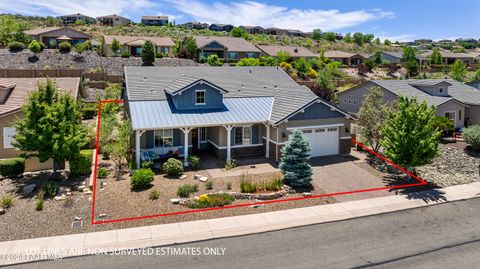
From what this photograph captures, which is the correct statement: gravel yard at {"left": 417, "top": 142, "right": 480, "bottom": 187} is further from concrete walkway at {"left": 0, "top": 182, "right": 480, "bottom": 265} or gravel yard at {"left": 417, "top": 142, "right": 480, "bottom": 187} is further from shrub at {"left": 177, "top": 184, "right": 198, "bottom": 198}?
shrub at {"left": 177, "top": 184, "right": 198, "bottom": 198}

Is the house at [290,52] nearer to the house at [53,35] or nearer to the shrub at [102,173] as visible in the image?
the house at [53,35]

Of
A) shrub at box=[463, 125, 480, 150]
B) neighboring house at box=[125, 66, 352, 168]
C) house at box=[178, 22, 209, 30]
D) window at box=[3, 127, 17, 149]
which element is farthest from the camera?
house at box=[178, 22, 209, 30]

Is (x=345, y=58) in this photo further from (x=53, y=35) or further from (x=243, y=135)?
(x=243, y=135)

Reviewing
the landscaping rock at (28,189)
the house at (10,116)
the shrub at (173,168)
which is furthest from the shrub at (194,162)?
the landscaping rock at (28,189)

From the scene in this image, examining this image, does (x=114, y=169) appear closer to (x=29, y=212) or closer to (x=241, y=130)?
(x=29, y=212)

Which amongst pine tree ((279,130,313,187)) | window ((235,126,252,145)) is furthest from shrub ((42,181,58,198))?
pine tree ((279,130,313,187))
